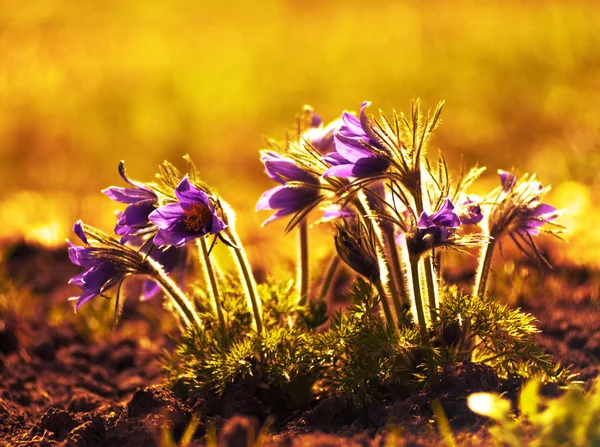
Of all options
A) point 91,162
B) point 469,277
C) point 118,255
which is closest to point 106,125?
point 91,162

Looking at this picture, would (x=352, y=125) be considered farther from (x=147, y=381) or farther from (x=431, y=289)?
(x=147, y=381)

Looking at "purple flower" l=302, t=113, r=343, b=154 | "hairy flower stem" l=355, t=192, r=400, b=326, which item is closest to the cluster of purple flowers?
"hairy flower stem" l=355, t=192, r=400, b=326

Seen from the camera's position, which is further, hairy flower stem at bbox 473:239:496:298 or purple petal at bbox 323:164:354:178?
hairy flower stem at bbox 473:239:496:298

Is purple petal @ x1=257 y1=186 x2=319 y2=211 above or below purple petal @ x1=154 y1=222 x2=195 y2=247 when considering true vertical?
above

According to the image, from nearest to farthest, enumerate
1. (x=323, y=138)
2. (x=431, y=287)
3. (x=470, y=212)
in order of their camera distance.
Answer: (x=431, y=287) < (x=470, y=212) < (x=323, y=138)

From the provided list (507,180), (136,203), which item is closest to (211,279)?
(136,203)

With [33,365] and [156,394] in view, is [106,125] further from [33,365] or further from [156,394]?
[156,394]

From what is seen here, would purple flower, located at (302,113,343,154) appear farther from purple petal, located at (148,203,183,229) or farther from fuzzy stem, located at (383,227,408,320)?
purple petal, located at (148,203,183,229)
